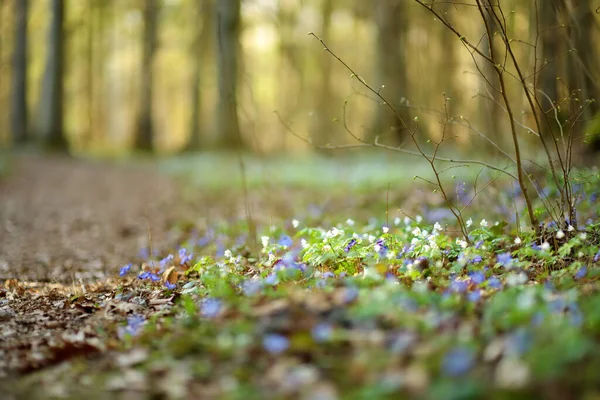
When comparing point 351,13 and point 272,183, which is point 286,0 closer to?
point 351,13

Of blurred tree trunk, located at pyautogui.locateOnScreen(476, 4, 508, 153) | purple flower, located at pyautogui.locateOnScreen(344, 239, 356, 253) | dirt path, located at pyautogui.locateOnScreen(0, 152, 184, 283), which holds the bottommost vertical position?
dirt path, located at pyautogui.locateOnScreen(0, 152, 184, 283)

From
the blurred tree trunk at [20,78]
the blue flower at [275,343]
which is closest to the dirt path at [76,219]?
the blue flower at [275,343]

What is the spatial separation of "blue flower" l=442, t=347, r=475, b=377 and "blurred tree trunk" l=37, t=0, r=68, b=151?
61.6ft

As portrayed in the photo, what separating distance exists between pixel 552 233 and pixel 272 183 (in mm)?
7556

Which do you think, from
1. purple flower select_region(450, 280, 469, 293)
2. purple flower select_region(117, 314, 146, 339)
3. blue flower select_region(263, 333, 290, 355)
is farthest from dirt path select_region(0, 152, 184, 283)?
purple flower select_region(450, 280, 469, 293)

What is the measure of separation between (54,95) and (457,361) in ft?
63.6

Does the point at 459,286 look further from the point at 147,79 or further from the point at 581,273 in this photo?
the point at 147,79

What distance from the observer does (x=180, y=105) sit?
39906mm

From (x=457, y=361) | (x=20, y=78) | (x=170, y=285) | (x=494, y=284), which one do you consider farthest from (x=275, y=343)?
(x=20, y=78)

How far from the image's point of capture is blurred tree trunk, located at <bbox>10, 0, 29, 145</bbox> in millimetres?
18781

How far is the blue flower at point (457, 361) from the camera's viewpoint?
1.82 meters

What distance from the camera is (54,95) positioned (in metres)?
18.6

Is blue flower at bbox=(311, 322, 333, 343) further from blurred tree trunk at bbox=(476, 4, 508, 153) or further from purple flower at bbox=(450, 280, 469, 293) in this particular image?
blurred tree trunk at bbox=(476, 4, 508, 153)

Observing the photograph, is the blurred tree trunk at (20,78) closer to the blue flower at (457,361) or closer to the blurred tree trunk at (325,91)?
the blurred tree trunk at (325,91)
